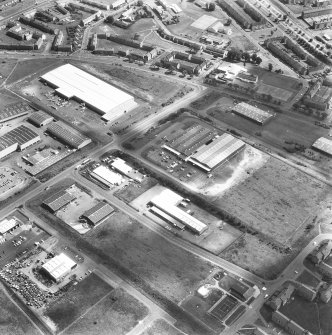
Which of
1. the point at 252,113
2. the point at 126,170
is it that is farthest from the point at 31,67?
the point at 252,113

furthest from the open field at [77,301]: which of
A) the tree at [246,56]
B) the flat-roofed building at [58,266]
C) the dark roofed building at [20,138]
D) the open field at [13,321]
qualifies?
the tree at [246,56]

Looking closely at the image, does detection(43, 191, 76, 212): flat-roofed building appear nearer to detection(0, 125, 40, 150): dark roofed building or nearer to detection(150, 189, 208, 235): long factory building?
detection(150, 189, 208, 235): long factory building

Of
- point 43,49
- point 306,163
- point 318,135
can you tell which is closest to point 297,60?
point 318,135

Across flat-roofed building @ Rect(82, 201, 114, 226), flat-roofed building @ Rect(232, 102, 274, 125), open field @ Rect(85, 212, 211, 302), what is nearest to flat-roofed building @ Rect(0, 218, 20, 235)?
flat-roofed building @ Rect(82, 201, 114, 226)

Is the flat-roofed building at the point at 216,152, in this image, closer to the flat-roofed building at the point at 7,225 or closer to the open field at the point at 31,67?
the flat-roofed building at the point at 7,225

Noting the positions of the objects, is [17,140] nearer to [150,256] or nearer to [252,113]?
[150,256]

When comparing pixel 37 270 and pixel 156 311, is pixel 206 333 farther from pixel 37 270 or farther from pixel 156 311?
pixel 37 270
